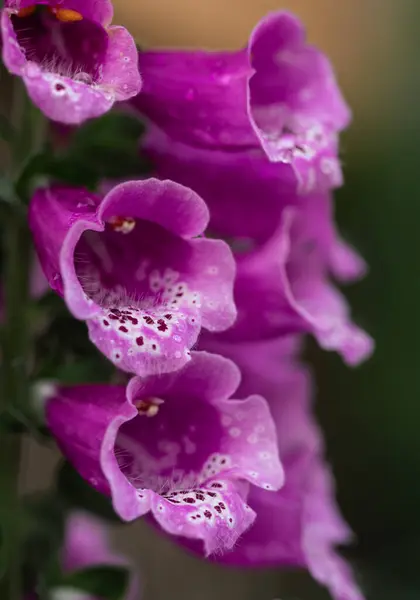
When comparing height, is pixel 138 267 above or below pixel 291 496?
above

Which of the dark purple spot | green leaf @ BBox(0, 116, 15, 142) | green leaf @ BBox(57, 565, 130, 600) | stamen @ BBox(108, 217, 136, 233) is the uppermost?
stamen @ BBox(108, 217, 136, 233)

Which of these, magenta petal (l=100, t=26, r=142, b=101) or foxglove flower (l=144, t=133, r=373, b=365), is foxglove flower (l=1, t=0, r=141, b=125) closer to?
magenta petal (l=100, t=26, r=142, b=101)

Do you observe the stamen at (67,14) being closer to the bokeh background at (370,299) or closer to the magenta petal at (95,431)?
the magenta petal at (95,431)

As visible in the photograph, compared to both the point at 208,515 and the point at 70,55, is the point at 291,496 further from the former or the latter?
the point at 70,55

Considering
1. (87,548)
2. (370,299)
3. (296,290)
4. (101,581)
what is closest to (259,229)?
(296,290)

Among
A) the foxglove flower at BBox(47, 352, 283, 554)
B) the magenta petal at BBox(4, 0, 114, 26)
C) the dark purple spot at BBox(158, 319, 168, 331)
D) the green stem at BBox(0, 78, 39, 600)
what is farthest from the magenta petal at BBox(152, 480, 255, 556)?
the magenta petal at BBox(4, 0, 114, 26)

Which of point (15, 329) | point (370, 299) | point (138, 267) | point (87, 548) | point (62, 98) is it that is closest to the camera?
point (62, 98)
